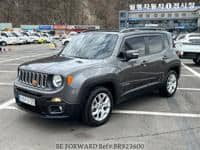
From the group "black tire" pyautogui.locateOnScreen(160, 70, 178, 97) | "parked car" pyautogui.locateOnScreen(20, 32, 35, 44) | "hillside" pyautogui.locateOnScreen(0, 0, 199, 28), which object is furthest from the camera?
"hillside" pyautogui.locateOnScreen(0, 0, 199, 28)

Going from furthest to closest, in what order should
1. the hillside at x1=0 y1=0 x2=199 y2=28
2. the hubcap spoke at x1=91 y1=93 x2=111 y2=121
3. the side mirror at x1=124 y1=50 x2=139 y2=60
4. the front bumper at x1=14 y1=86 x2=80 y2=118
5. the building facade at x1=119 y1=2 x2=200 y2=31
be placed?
the building facade at x1=119 y1=2 x2=200 y2=31, the hillside at x1=0 y1=0 x2=199 y2=28, the side mirror at x1=124 y1=50 x2=139 y2=60, the hubcap spoke at x1=91 y1=93 x2=111 y2=121, the front bumper at x1=14 y1=86 x2=80 y2=118

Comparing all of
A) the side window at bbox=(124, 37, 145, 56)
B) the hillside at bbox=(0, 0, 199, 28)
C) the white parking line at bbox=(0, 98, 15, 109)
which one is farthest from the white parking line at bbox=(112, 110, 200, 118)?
the hillside at bbox=(0, 0, 199, 28)

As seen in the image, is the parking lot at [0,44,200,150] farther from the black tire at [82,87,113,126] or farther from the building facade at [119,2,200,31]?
the building facade at [119,2,200,31]

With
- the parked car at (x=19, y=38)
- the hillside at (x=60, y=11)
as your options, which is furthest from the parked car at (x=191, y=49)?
the hillside at (x=60, y=11)

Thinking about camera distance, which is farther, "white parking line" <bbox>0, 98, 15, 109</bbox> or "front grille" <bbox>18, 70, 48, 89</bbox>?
"white parking line" <bbox>0, 98, 15, 109</bbox>

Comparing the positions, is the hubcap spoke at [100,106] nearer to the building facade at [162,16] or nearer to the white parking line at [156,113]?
the white parking line at [156,113]

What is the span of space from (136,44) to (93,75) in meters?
1.66

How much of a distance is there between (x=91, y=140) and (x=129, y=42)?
236 centimetres

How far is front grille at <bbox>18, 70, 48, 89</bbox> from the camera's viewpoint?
4766 mm

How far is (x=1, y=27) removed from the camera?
156 feet

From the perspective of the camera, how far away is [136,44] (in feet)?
19.8

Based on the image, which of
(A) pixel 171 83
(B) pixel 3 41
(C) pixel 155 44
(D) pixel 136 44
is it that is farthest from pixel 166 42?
(B) pixel 3 41

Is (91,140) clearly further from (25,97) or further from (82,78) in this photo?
(25,97)

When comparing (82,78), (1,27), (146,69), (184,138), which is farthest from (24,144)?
(1,27)
